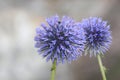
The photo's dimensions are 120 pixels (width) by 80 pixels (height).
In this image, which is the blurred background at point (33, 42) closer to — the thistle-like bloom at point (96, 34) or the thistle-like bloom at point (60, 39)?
the thistle-like bloom at point (96, 34)

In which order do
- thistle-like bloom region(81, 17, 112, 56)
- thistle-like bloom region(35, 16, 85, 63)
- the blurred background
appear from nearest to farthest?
thistle-like bloom region(35, 16, 85, 63), thistle-like bloom region(81, 17, 112, 56), the blurred background

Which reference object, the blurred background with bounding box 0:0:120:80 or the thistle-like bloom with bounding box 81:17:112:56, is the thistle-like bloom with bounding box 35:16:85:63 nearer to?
the thistle-like bloom with bounding box 81:17:112:56

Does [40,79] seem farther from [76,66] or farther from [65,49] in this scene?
[65,49]

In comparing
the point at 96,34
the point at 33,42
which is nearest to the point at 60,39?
the point at 96,34

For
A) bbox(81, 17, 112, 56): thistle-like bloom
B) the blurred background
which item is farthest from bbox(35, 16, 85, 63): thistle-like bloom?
the blurred background

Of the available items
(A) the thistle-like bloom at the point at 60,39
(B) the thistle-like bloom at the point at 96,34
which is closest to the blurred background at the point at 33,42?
(B) the thistle-like bloom at the point at 96,34

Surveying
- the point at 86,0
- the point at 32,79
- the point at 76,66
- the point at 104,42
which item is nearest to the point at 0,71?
the point at 32,79
